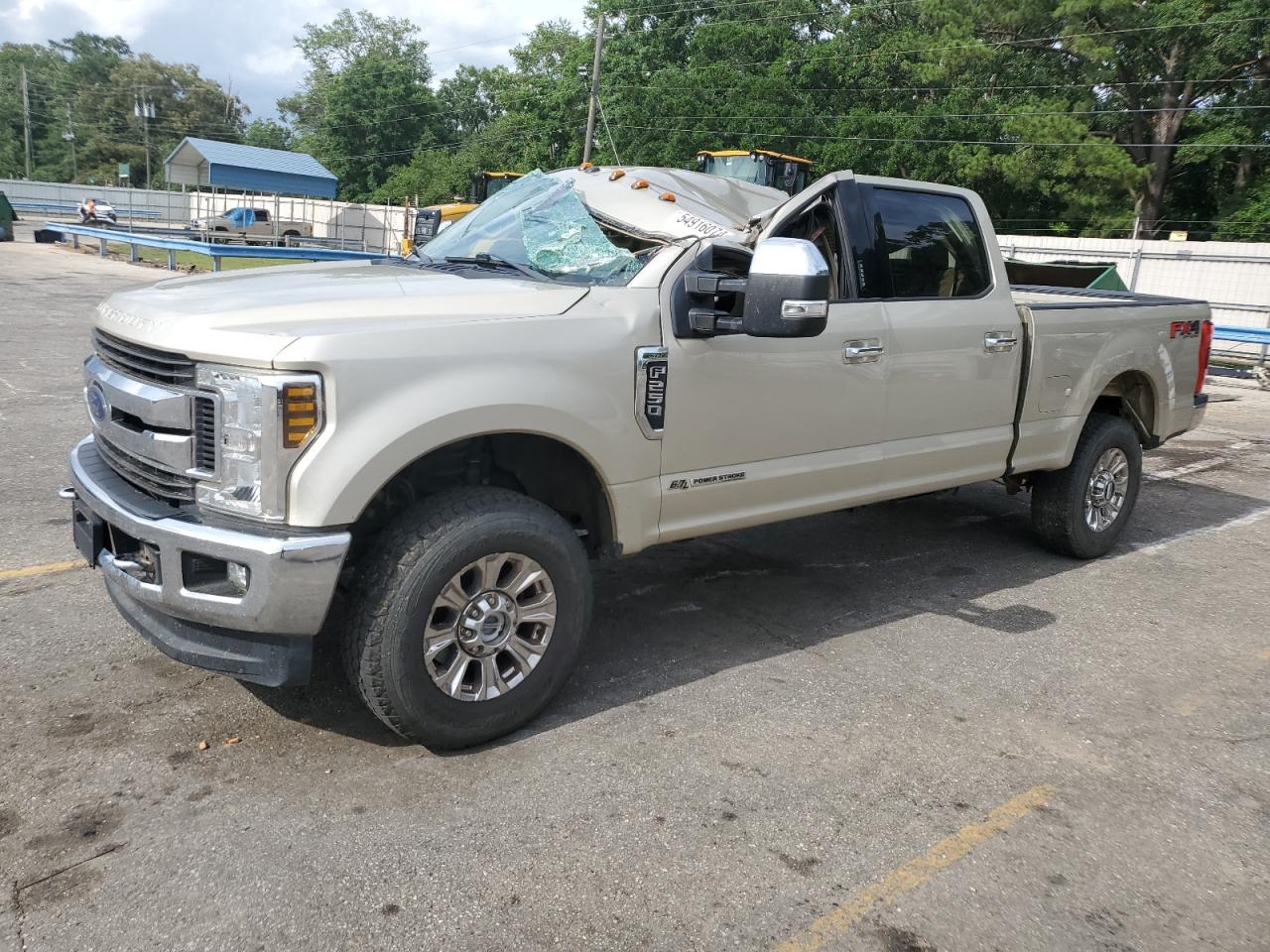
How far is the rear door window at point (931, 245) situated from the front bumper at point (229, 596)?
2.96 metres

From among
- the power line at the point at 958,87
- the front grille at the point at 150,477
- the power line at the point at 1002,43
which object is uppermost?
the power line at the point at 1002,43

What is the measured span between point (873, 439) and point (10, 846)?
3.55 m

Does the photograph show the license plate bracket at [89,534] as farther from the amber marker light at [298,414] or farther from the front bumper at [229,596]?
the amber marker light at [298,414]

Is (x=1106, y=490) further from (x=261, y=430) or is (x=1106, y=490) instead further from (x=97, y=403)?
(x=97, y=403)

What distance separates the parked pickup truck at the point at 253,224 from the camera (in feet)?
132

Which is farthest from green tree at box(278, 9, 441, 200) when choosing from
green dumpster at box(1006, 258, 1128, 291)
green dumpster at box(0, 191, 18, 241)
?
green dumpster at box(1006, 258, 1128, 291)

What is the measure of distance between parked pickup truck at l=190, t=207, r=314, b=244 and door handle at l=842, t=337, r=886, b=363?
125 feet

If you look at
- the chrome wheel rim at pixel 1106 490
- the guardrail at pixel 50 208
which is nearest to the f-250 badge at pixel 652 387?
the chrome wheel rim at pixel 1106 490

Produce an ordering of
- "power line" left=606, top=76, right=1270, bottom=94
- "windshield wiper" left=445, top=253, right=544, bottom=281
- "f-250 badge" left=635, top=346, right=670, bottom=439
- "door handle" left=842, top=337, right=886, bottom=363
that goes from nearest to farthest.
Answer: "f-250 badge" left=635, top=346, right=670, bottom=439 < "windshield wiper" left=445, top=253, right=544, bottom=281 < "door handle" left=842, top=337, right=886, bottom=363 < "power line" left=606, top=76, right=1270, bottom=94

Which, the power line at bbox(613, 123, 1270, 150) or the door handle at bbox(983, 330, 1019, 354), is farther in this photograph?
the power line at bbox(613, 123, 1270, 150)

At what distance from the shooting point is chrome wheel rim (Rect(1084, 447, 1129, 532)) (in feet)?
19.7

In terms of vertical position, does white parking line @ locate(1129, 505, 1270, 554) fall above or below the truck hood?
below

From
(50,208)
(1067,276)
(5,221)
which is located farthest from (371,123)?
(1067,276)

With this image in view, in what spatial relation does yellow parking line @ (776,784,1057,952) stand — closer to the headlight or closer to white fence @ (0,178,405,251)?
the headlight
